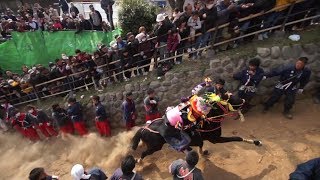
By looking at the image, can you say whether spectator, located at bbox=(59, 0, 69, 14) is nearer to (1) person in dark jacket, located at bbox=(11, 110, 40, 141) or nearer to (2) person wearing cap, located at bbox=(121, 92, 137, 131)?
(1) person in dark jacket, located at bbox=(11, 110, 40, 141)

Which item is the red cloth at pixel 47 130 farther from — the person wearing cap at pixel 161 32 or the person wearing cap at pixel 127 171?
the person wearing cap at pixel 127 171

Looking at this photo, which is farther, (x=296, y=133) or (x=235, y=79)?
(x=235, y=79)

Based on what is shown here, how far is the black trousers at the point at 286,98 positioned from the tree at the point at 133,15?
20.9ft

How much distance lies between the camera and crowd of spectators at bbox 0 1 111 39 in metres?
13.7

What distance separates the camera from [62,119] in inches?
395

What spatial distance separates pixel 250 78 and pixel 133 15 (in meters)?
6.41

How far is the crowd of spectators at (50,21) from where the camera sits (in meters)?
13.7

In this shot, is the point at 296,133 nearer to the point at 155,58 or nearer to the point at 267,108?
the point at 267,108

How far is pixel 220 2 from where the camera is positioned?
9328 millimetres

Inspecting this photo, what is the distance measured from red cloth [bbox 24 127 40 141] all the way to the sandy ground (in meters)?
0.36

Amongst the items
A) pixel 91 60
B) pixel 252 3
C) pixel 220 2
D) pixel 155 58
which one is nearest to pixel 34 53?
pixel 91 60

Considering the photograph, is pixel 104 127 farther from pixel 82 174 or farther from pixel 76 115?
pixel 82 174

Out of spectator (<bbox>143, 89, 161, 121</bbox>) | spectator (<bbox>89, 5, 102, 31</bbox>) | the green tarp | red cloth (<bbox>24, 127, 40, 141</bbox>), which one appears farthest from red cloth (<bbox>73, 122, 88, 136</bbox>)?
spectator (<bbox>89, 5, 102, 31</bbox>)

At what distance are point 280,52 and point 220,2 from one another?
2175mm
